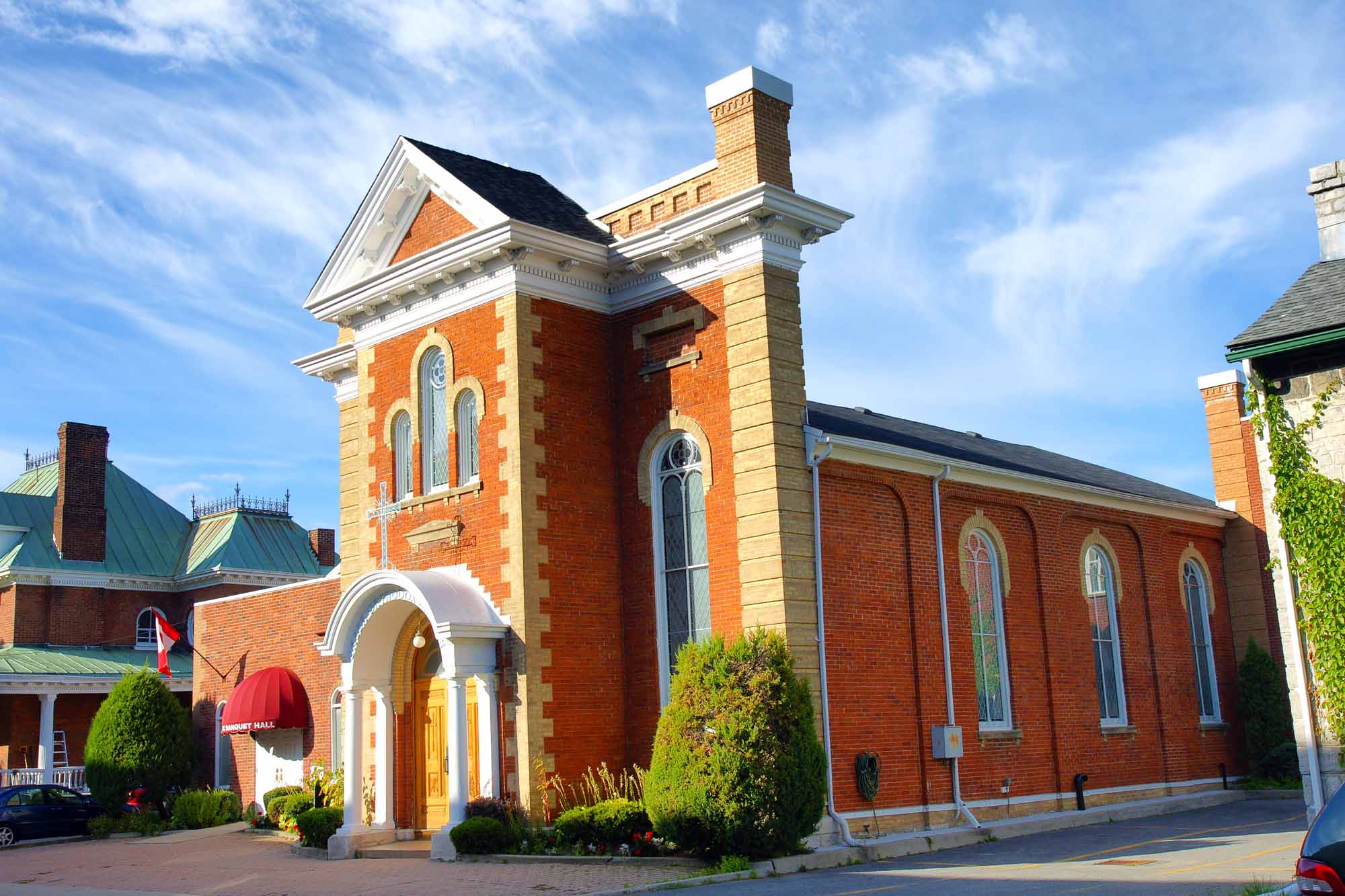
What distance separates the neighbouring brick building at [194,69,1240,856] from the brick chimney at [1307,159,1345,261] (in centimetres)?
630

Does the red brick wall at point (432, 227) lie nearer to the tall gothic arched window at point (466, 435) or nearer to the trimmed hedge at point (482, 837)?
the tall gothic arched window at point (466, 435)

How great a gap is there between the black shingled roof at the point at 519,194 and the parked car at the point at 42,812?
16.0 metres

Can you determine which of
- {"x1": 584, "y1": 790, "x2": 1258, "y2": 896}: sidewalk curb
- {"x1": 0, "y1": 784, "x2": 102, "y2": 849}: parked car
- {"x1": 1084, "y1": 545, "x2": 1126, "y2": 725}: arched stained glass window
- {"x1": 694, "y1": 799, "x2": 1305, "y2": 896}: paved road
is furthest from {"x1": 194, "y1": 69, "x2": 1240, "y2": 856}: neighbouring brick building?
{"x1": 0, "y1": 784, "x2": 102, "y2": 849}: parked car

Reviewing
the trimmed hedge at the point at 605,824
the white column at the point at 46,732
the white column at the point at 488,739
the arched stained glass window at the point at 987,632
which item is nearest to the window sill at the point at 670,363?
the white column at the point at 488,739

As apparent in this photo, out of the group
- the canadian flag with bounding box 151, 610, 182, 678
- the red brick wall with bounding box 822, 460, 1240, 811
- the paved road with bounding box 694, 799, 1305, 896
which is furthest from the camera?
the canadian flag with bounding box 151, 610, 182, 678

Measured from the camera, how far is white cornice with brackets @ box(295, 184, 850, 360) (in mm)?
18766

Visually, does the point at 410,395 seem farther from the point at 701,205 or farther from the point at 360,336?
the point at 701,205

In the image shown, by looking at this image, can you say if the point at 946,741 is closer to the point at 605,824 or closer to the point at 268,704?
the point at 605,824

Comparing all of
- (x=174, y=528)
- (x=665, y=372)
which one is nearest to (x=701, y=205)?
(x=665, y=372)

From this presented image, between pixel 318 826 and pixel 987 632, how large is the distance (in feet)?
36.7

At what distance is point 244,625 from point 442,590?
440 inches

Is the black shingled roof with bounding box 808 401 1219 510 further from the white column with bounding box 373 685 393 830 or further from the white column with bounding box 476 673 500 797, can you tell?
the white column with bounding box 373 685 393 830

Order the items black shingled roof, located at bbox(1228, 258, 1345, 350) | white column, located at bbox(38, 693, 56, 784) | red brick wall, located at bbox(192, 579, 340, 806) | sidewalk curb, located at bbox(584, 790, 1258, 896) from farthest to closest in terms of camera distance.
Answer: white column, located at bbox(38, 693, 56, 784), red brick wall, located at bbox(192, 579, 340, 806), sidewalk curb, located at bbox(584, 790, 1258, 896), black shingled roof, located at bbox(1228, 258, 1345, 350)

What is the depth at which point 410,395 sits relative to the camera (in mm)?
21422
